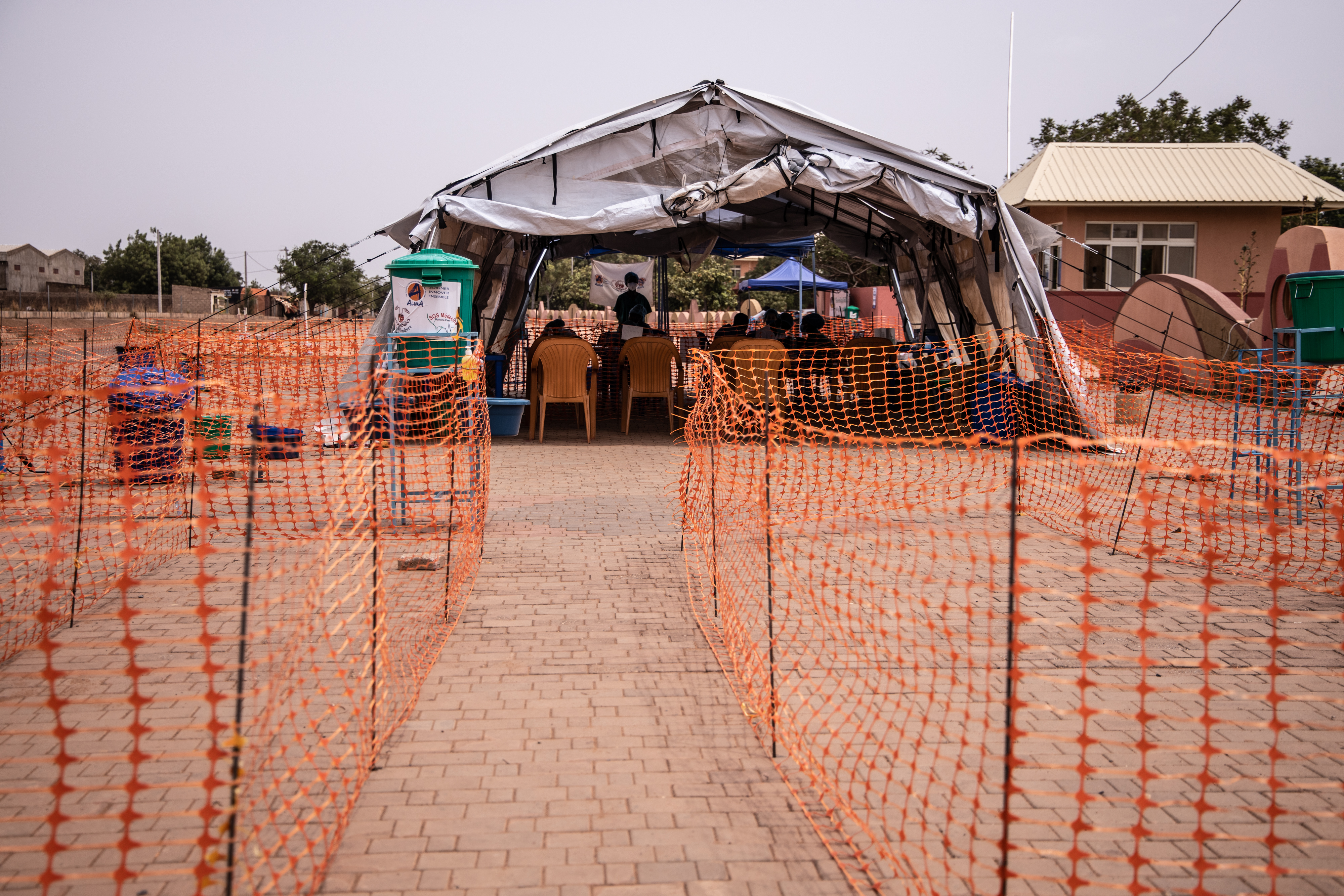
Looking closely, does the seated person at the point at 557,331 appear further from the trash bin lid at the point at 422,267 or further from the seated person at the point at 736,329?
the trash bin lid at the point at 422,267

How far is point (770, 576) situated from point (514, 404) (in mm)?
6202

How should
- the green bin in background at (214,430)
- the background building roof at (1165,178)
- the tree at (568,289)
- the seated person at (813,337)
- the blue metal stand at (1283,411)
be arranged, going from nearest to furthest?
the blue metal stand at (1283,411) < the green bin in background at (214,430) < the seated person at (813,337) < the background building roof at (1165,178) < the tree at (568,289)

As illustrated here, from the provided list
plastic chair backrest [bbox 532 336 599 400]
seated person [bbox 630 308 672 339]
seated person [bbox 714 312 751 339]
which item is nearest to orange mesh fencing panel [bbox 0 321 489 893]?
plastic chair backrest [bbox 532 336 599 400]

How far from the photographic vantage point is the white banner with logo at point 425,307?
758 cm

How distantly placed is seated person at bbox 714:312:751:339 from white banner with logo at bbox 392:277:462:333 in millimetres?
6528

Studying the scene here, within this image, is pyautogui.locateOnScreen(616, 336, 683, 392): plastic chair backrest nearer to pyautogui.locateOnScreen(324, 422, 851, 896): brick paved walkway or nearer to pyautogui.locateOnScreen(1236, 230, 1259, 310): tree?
pyautogui.locateOnScreen(324, 422, 851, 896): brick paved walkway

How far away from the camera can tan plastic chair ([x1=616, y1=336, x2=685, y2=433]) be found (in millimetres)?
12164

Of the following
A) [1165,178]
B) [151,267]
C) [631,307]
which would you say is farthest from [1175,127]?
[151,267]

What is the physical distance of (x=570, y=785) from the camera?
3.24m

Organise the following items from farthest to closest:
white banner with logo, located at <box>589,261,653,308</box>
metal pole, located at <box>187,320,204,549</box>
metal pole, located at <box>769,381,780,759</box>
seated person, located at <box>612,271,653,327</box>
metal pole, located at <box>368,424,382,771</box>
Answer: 1. white banner with logo, located at <box>589,261,653,308</box>
2. seated person, located at <box>612,271,653,327</box>
3. metal pole, located at <box>187,320,204,549</box>
4. metal pole, located at <box>769,381,780,759</box>
5. metal pole, located at <box>368,424,382,771</box>

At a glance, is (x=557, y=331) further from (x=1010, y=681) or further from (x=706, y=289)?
(x=706, y=289)

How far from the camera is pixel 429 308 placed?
25.3 feet

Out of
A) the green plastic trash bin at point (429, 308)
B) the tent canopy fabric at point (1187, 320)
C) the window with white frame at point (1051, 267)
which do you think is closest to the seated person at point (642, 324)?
the green plastic trash bin at point (429, 308)

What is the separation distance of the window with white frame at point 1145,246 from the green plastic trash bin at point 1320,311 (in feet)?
58.9
